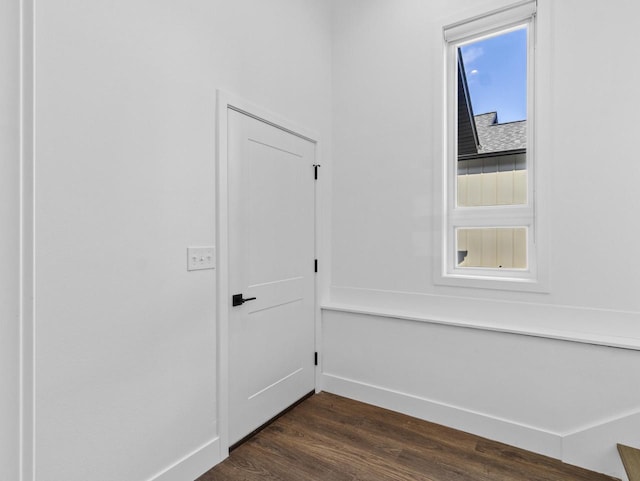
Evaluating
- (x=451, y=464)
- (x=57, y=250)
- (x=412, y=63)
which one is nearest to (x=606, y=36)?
(x=412, y=63)

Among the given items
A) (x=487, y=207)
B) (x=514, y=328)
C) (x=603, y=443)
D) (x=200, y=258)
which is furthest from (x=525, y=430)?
(x=200, y=258)

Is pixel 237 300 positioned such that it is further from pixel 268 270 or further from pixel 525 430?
pixel 525 430

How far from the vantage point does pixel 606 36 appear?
1.96 m

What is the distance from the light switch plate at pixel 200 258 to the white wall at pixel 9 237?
710mm

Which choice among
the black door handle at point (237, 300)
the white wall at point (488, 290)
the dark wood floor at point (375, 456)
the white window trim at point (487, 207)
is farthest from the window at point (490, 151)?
the black door handle at point (237, 300)

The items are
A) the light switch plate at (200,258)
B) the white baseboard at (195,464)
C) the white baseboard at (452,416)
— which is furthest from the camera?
the white baseboard at (452,416)

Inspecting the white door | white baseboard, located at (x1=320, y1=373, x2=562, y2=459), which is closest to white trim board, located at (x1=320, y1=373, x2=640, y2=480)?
white baseboard, located at (x1=320, y1=373, x2=562, y2=459)

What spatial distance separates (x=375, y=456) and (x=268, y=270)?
1.32m

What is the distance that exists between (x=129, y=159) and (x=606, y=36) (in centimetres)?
273

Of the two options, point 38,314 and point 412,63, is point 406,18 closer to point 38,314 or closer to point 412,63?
point 412,63

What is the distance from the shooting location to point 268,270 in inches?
91.0

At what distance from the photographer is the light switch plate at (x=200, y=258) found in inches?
70.2

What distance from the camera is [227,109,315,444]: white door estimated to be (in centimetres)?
206

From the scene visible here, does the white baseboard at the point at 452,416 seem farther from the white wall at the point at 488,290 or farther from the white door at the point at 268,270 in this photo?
the white door at the point at 268,270
